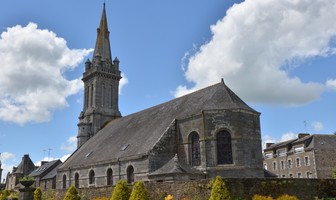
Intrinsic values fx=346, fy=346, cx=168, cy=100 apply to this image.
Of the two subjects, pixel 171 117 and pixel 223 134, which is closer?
pixel 223 134

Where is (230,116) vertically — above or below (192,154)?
above

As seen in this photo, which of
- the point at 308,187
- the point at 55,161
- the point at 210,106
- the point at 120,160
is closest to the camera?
the point at 308,187

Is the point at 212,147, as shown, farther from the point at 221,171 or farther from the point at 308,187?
the point at 308,187

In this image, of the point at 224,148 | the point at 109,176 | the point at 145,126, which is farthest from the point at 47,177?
the point at 224,148

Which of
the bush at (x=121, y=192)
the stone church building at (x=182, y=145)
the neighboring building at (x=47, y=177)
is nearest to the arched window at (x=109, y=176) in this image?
the stone church building at (x=182, y=145)

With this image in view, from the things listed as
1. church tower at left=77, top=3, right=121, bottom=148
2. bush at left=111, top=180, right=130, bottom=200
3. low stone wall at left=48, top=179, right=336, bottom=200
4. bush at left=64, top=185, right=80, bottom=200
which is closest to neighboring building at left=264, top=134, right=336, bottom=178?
church tower at left=77, top=3, right=121, bottom=148

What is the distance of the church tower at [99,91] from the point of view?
143 feet

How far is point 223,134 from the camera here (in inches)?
959

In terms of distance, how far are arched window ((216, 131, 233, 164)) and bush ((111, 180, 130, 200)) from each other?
765 centimetres

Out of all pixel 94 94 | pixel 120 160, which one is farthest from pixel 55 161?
pixel 120 160

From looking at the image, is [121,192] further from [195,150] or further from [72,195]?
[195,150]

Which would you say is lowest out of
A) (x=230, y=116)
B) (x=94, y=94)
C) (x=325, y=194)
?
(x=325, y=194)

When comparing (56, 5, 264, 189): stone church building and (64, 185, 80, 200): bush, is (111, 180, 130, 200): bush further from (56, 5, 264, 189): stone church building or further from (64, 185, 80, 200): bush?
(56, 5, 264, 189): stone church building

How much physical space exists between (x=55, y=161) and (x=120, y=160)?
26.1 metres
